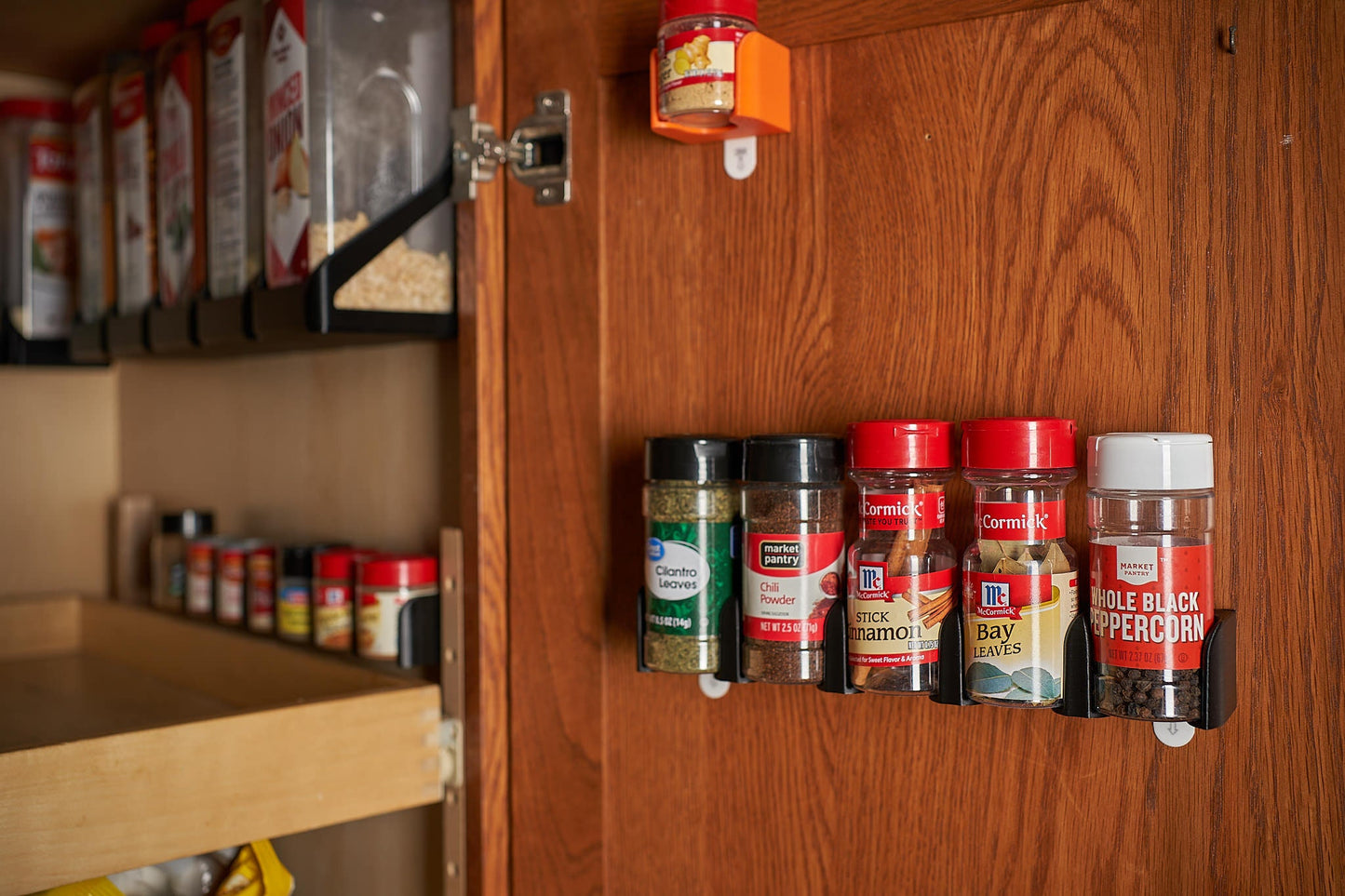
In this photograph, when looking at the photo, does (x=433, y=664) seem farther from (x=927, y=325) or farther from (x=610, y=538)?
(x=927, y=325)

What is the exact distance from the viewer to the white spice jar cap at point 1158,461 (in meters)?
0.77

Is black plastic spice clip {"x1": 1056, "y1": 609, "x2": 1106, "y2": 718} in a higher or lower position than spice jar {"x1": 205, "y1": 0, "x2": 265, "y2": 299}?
lower

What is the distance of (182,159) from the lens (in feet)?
4.40

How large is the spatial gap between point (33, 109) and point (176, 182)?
1.43ft

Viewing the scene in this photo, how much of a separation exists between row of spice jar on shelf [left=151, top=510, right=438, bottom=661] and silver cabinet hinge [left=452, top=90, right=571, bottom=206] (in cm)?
40

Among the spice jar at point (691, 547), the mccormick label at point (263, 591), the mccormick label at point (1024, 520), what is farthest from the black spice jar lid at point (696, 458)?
the mccormick label at point (263, 591)

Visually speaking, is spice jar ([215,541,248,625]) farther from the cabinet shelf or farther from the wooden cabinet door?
the wooden cabinet door

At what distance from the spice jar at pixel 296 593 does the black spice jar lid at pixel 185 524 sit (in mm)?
352

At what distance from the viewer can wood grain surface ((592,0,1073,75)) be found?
909 mm

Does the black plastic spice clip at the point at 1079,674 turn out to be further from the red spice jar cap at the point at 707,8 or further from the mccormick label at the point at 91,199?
the mccormick label at the point at 91,199

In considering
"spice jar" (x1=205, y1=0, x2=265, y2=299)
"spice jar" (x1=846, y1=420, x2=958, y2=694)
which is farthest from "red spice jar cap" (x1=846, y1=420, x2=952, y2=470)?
"spice jar" (x1=205, y1=0, x2=265, y2=299)

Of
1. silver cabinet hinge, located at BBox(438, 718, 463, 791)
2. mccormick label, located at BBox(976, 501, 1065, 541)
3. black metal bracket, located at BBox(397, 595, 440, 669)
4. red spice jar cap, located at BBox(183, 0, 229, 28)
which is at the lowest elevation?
silver cabinet hinge, located at BBox(438, 718, 463, 791)

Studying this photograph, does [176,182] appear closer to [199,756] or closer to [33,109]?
[33,109]

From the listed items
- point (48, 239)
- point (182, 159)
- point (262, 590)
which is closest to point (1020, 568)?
point (262, 590)
